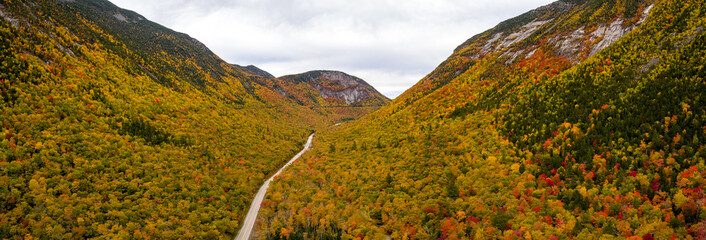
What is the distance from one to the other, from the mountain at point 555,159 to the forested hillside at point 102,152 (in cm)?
1505

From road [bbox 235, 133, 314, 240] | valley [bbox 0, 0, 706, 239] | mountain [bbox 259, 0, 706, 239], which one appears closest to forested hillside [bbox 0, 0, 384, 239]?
valley [bbox 0, 0, 706, 239]

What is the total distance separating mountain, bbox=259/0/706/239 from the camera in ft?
82.9

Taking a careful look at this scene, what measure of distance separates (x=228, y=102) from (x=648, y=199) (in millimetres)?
160960

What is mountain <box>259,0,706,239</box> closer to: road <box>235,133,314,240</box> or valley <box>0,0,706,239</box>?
valley <box>0,0,706,239</box>

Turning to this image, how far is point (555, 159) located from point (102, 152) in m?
81.6

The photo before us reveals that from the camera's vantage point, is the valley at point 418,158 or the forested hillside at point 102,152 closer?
the valley at point 418,158

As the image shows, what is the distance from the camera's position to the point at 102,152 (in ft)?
150

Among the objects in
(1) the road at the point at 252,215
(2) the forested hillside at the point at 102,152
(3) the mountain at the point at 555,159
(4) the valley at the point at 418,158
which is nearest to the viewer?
(3) the mountain at the point at 555,159

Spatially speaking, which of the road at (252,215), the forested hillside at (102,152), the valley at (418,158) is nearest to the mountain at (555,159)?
the valley at (418,158)

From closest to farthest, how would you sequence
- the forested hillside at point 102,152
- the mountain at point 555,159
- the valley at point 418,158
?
the mountain at point 555,159 < the valley at point 418,158 < the forested hillside at point 102,152

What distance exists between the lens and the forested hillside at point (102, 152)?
34.8m

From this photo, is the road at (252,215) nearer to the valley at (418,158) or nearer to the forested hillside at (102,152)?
the valley at (418,158)

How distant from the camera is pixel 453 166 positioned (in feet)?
148

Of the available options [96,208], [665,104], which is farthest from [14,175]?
[665,104]
